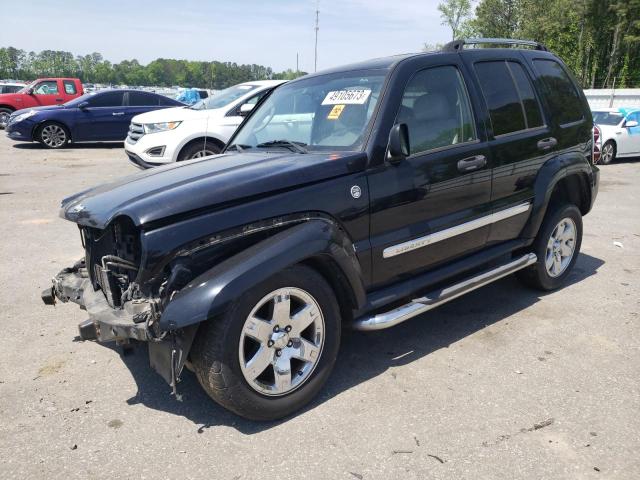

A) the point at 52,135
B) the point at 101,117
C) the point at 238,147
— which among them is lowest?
the point at 52,135

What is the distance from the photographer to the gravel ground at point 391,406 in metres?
2.63

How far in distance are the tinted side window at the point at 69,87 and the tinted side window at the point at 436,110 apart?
18.6m

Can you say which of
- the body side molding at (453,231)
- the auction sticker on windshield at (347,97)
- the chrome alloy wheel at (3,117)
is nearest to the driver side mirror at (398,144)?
the auction sticker on windshield at (347,97)

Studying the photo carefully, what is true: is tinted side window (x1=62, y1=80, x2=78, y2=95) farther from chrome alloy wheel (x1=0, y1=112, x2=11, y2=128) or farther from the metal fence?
the metal fence

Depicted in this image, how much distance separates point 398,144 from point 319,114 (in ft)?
2.40

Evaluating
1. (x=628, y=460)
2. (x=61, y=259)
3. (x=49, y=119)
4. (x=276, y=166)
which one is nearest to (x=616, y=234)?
(x=628, y=460)

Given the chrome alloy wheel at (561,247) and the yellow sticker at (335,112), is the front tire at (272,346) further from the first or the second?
the chrome alloy wheel at (561,247)

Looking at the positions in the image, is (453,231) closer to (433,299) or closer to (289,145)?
(433,299)

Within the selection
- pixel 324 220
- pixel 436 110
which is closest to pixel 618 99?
pixel 436 110

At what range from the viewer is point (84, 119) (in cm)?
1507

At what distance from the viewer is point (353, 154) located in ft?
10.7

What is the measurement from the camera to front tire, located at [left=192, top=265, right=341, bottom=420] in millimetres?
2723

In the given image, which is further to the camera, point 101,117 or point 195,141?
point 101,117

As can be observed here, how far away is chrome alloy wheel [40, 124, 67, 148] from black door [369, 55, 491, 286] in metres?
14.1
